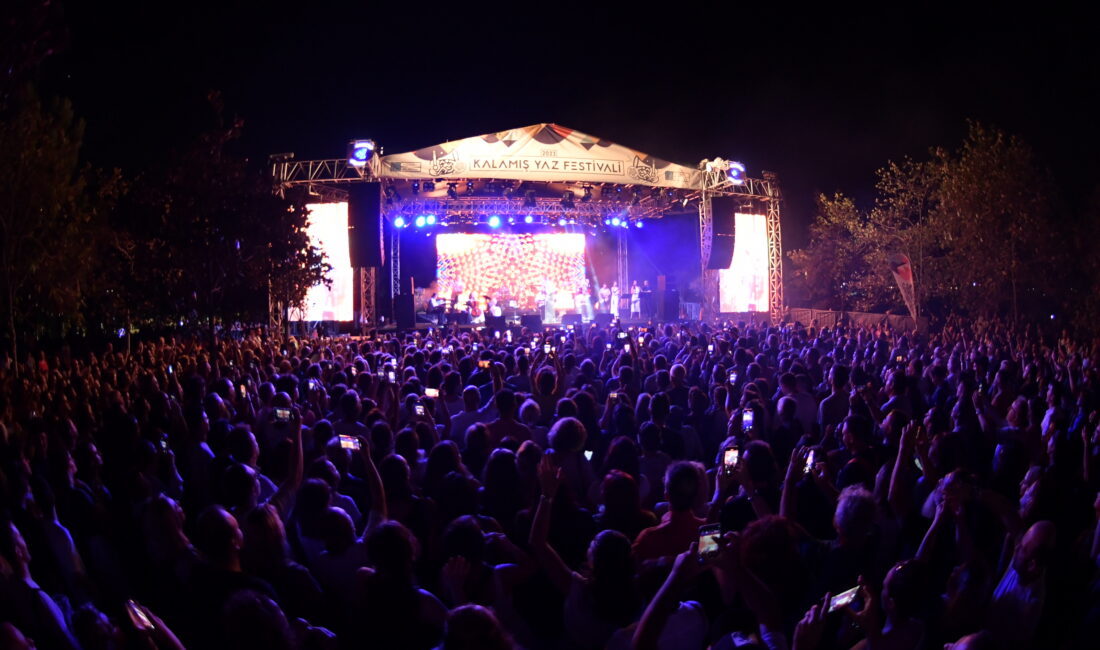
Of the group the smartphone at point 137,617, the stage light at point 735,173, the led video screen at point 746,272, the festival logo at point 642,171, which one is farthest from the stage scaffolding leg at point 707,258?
the smartphone at point 137,617

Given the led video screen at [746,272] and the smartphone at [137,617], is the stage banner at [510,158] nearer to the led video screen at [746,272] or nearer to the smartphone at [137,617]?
the led video screen at [746,272]

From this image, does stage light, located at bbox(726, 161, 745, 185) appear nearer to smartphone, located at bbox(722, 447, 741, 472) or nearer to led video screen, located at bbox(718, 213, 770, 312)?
led video screen, located at bbox(718, 213, 770, 312)

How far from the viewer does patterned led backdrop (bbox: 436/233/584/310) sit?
3234 centimetres

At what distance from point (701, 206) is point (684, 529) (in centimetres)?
2068

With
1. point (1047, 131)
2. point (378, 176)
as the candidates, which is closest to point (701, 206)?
point (378, 176)

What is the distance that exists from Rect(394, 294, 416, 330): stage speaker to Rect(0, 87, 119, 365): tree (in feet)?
26.8

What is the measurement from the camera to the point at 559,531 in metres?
3.77

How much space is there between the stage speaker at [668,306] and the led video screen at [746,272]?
2.59m

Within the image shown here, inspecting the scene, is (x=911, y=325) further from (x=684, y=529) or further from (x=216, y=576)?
(x=216, y=576)

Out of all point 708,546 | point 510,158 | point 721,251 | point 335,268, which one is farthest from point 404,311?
point 708,546

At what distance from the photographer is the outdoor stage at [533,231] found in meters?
20.6

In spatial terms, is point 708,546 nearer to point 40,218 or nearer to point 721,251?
point 40,218

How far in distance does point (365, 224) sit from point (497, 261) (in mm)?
13088

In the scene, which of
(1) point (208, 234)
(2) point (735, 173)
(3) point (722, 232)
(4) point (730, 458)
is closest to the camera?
(4) point (730, 458)
